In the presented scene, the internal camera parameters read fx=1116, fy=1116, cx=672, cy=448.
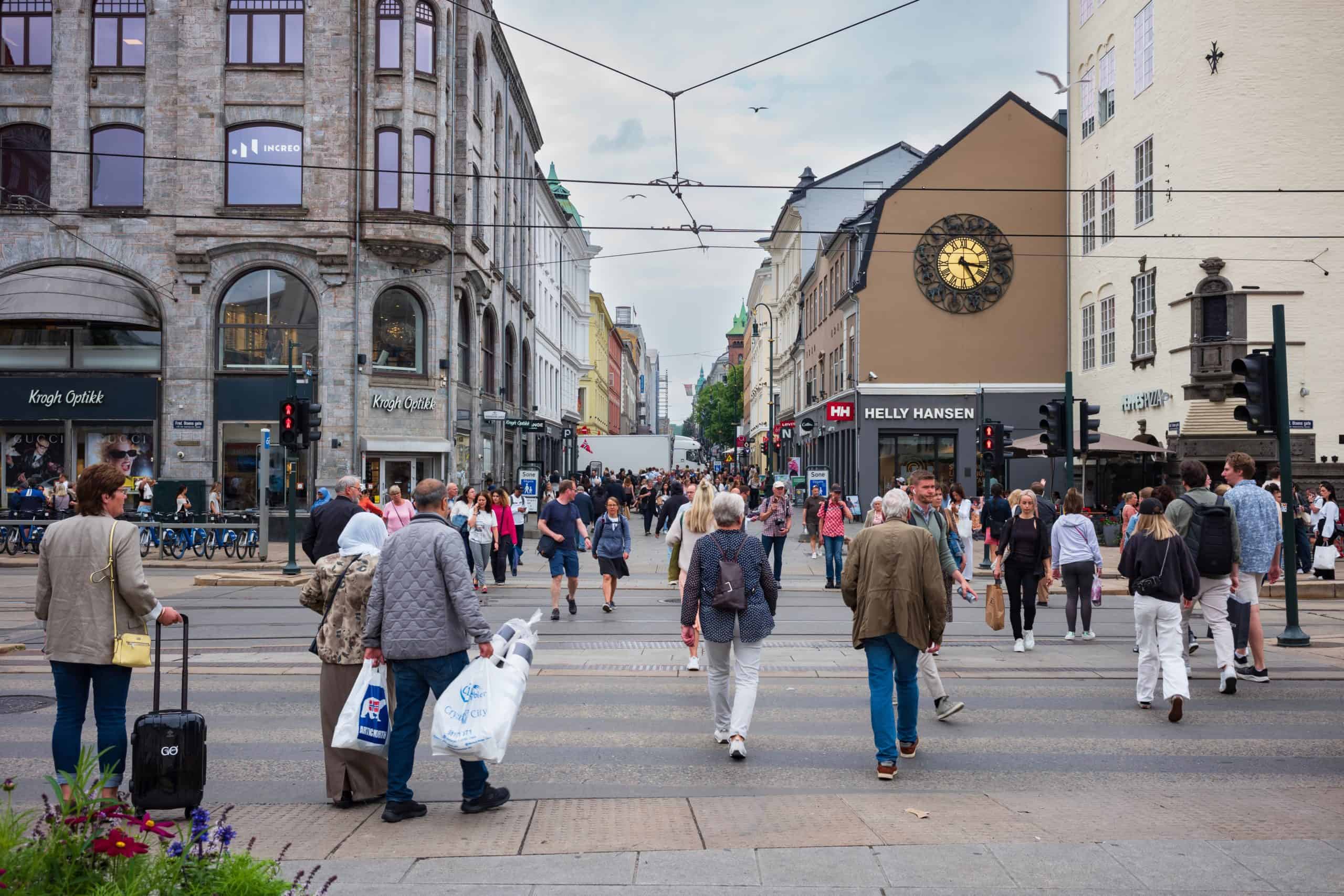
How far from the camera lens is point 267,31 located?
103 ft

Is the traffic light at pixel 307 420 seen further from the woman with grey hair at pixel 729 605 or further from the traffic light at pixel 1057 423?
the woman with grey hair at pixel 729 605

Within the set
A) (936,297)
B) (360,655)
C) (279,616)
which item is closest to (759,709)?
(360,655)

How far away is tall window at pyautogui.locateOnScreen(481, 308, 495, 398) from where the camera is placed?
4009 centimetres

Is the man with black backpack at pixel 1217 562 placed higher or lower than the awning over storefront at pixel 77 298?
lower

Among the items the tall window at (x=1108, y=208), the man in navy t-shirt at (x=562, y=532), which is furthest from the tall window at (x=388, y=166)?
the tall window at (x=1108, y=208)

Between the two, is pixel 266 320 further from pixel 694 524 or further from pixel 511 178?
pixel 694 524

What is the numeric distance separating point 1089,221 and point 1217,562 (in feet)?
94.4

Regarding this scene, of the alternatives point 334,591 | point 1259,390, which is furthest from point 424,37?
point 334,591

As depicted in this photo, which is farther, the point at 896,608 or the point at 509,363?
the point at 509,363

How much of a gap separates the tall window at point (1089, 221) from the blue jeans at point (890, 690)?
30.7m

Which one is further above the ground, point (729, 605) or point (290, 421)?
point (290, 421)

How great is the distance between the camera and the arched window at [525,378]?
49.9m

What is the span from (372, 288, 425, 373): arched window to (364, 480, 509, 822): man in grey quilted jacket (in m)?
27.2

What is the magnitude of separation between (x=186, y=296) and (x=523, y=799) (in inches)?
1133
